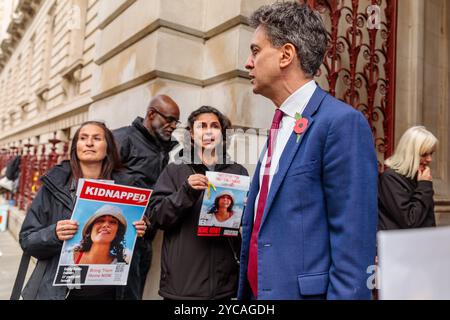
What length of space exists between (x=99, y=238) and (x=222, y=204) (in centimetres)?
66

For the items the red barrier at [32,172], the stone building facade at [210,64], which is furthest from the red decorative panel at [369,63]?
the red barrier at [32,172]

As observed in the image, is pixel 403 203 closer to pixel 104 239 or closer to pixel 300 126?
pixel 300 126

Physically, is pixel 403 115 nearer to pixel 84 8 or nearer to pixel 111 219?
pixel 111 219

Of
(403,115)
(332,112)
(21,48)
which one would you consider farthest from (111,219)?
(21,48)

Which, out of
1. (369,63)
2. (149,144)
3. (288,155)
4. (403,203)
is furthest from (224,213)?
(369,63)

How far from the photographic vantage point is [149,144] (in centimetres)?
269

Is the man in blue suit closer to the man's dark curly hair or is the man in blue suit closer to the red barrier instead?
the man's dark curly hair

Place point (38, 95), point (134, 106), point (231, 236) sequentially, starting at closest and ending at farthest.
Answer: point (231, 236), point (134, 106), point (38, 95)

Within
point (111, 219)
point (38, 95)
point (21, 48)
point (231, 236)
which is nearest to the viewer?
point (111, 219)

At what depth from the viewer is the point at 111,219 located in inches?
69.3

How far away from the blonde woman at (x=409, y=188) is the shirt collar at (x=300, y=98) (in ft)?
5.05

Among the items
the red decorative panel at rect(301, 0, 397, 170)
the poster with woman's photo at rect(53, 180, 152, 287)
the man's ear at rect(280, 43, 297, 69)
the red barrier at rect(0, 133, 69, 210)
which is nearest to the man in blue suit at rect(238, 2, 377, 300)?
the man's ear at rect(280, 43, 297, 69)

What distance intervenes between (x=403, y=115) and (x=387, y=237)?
4225 millimetres

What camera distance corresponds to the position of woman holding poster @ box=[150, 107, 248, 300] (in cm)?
202
